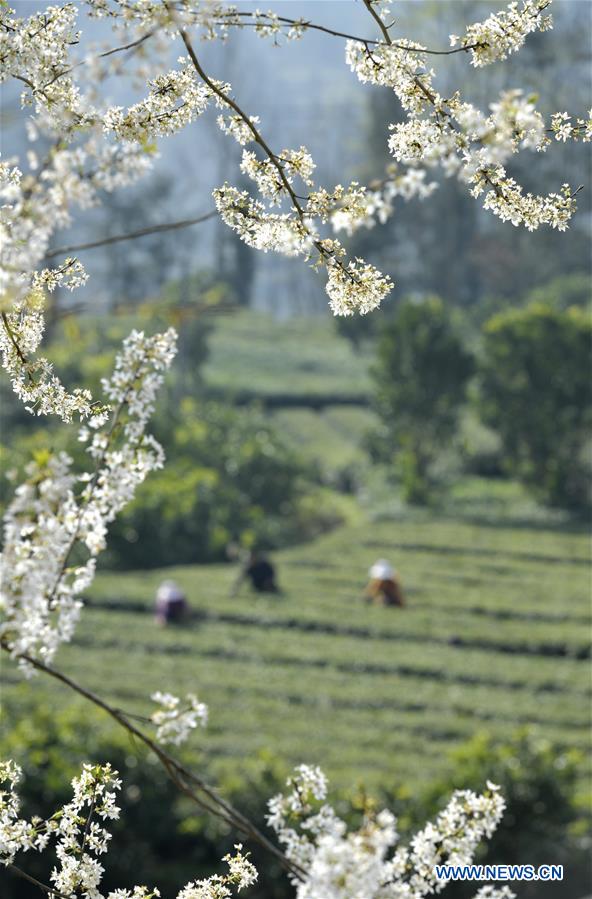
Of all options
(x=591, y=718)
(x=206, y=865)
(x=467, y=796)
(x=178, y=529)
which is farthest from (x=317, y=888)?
(x=178, y=529)

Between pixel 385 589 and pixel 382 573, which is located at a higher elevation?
pixel 382 573

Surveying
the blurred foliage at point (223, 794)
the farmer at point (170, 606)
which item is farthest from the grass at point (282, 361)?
the blurred foliage at point (223, 794)

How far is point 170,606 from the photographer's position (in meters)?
11.5

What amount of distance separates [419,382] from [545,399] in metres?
1.77

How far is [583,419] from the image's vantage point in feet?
55.7

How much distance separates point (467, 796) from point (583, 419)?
15451 mm

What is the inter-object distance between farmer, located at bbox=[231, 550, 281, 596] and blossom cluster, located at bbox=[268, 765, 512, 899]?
10.3 m

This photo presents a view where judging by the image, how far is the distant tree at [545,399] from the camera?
16.9 m

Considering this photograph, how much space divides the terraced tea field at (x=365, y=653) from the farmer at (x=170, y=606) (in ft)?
0.43

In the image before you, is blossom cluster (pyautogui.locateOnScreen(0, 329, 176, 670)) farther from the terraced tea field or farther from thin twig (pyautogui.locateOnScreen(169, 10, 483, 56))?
the terraced tea field

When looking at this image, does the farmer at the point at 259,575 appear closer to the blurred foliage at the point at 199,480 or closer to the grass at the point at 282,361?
the blurred foliage at the point at 199,480

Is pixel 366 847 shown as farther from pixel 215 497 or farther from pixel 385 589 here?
pixel 215 497

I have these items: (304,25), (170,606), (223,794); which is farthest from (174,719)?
(170,606)

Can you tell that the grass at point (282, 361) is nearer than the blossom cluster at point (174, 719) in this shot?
No
